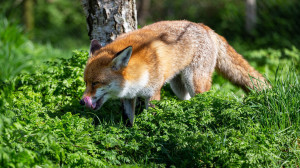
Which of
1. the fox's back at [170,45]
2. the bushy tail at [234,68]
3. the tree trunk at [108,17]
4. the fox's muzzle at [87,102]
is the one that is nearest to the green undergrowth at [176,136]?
the fox's muzzle at [87,102]

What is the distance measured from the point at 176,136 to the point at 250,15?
10.0m

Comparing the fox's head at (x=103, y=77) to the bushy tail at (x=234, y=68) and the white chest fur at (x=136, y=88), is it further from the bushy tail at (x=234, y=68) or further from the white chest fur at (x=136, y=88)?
the bushy tail at (x=234, y=68)

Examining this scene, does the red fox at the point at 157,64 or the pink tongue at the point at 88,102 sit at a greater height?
the red fox at the point at 157,64

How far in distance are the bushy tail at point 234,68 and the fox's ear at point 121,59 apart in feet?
6.53

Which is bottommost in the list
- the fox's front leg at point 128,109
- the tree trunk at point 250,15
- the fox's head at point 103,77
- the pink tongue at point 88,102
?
the fox's front leg at point 128,109

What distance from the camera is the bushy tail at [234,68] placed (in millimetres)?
5504

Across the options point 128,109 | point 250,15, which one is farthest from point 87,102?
point 250,15

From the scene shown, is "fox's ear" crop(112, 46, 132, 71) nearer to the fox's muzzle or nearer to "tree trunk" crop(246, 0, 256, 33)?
the fox's muzzle

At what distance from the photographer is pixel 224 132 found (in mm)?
3715

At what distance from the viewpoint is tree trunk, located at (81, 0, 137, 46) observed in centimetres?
532

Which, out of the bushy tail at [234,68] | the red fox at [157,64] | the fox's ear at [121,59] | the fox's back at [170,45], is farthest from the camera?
the bushy tail at [234,68]

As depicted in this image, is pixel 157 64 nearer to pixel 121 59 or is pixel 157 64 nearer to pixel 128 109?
pixel 121 59

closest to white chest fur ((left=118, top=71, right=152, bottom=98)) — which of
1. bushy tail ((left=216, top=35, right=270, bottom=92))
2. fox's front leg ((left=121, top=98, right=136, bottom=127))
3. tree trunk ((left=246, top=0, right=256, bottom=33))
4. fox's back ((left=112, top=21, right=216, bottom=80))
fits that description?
fox's back ((left=112, top=21, right=216, bottom=80))

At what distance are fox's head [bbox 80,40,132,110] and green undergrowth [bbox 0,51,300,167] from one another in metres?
0.37
